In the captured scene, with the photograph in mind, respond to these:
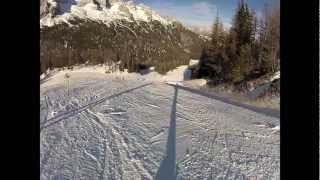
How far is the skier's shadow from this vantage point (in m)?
0.99

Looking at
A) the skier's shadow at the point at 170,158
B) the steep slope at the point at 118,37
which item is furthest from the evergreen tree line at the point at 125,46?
the skier's shadow at the point at 170,158

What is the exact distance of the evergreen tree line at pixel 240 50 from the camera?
1030 millimetres

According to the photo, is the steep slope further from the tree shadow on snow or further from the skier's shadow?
the skier's shadow

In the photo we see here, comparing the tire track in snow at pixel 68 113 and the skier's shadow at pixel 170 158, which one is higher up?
the tire track in snow at pixel 68 113

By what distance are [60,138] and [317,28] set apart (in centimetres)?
68

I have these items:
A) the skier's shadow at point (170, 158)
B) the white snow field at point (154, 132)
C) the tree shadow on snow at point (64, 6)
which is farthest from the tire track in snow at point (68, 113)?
the tree shadow on snow at point (64, 6)

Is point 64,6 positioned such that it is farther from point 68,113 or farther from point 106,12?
point 68,113

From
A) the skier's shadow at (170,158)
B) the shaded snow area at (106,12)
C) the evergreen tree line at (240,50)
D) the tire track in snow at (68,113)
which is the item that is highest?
the shaded snow area at (106,12)

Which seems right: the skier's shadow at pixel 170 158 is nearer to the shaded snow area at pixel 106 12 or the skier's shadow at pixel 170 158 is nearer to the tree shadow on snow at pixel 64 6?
the shaded snow area at pixel 106 12

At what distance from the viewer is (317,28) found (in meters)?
0.84

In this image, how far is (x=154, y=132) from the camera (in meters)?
1.01

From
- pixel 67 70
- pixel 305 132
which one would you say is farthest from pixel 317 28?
pixel 67 70

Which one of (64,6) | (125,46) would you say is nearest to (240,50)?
(125,46)
